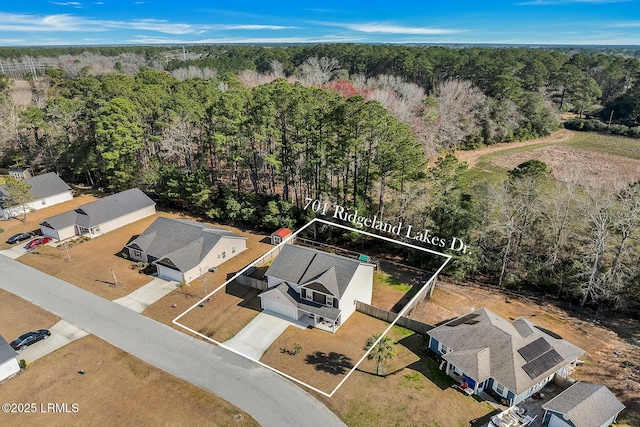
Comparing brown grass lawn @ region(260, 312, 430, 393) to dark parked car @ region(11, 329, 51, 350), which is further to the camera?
dark parked car @ region(11, 329, 51, 350)

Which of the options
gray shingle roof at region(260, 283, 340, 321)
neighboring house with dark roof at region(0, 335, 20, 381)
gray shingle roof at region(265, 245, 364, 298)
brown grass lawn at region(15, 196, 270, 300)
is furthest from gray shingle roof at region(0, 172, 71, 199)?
gray shingle roof at region(260, 283, 340, 321)

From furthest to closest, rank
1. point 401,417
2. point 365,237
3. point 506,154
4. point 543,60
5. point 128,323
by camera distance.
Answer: point 543,60, point 506,154, point 365,237, point 128,323, point 401,417

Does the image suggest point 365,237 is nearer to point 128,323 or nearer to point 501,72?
point 128,323

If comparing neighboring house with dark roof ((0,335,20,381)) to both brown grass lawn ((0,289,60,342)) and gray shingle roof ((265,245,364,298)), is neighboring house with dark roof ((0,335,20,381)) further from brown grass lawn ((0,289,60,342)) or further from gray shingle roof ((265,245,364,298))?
gray shingle roof ((265,245,364,298))

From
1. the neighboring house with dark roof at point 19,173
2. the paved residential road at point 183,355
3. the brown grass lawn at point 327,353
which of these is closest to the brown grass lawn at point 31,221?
the paved residential road at point 183,355

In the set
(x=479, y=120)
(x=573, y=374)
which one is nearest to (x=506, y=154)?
(x=479, y=120)

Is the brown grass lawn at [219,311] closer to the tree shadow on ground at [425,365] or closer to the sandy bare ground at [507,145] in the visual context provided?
the tree shadow on ground at [425,365]
